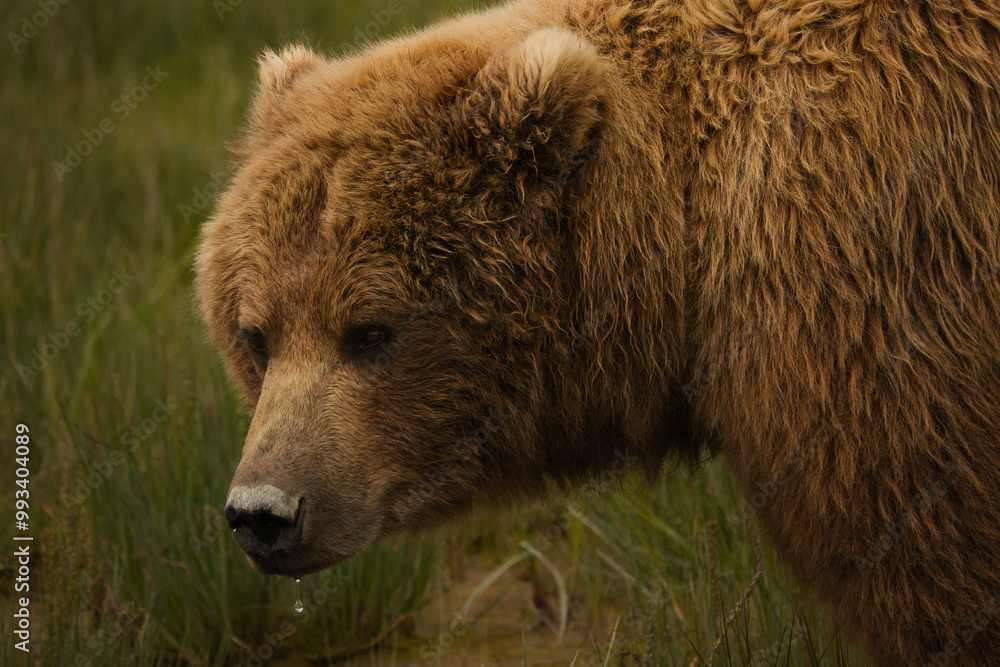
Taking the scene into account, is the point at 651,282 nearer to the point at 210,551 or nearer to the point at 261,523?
the point at 261,523

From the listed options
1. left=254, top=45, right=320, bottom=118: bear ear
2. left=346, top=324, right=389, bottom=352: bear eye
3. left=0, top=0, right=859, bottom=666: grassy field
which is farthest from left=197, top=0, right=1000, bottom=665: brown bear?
left=0, top=0, right=859, bottom=666: grassy field

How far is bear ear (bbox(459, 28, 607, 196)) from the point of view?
97.3 inches

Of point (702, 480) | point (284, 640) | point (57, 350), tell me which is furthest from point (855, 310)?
point (57, 350)

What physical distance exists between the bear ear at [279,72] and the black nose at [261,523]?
142 cm

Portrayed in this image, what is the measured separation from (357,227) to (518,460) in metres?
0.90

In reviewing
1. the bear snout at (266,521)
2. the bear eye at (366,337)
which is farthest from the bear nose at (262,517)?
the bear eye at (366,337)

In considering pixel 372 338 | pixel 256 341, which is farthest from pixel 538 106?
pixel 256 341

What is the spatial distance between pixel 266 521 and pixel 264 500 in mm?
88

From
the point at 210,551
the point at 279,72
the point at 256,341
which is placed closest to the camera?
the point at 256,341

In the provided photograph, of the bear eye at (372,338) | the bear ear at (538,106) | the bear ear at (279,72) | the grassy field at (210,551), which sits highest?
the bear ear at (279,72)

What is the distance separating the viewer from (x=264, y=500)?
8.29 ft

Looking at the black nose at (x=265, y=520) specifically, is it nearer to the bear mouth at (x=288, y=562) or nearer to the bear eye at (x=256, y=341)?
the bear mouth at (x=288, y=562)

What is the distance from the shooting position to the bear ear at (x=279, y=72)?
324 cm

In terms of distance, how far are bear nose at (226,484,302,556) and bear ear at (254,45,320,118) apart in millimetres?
1383
